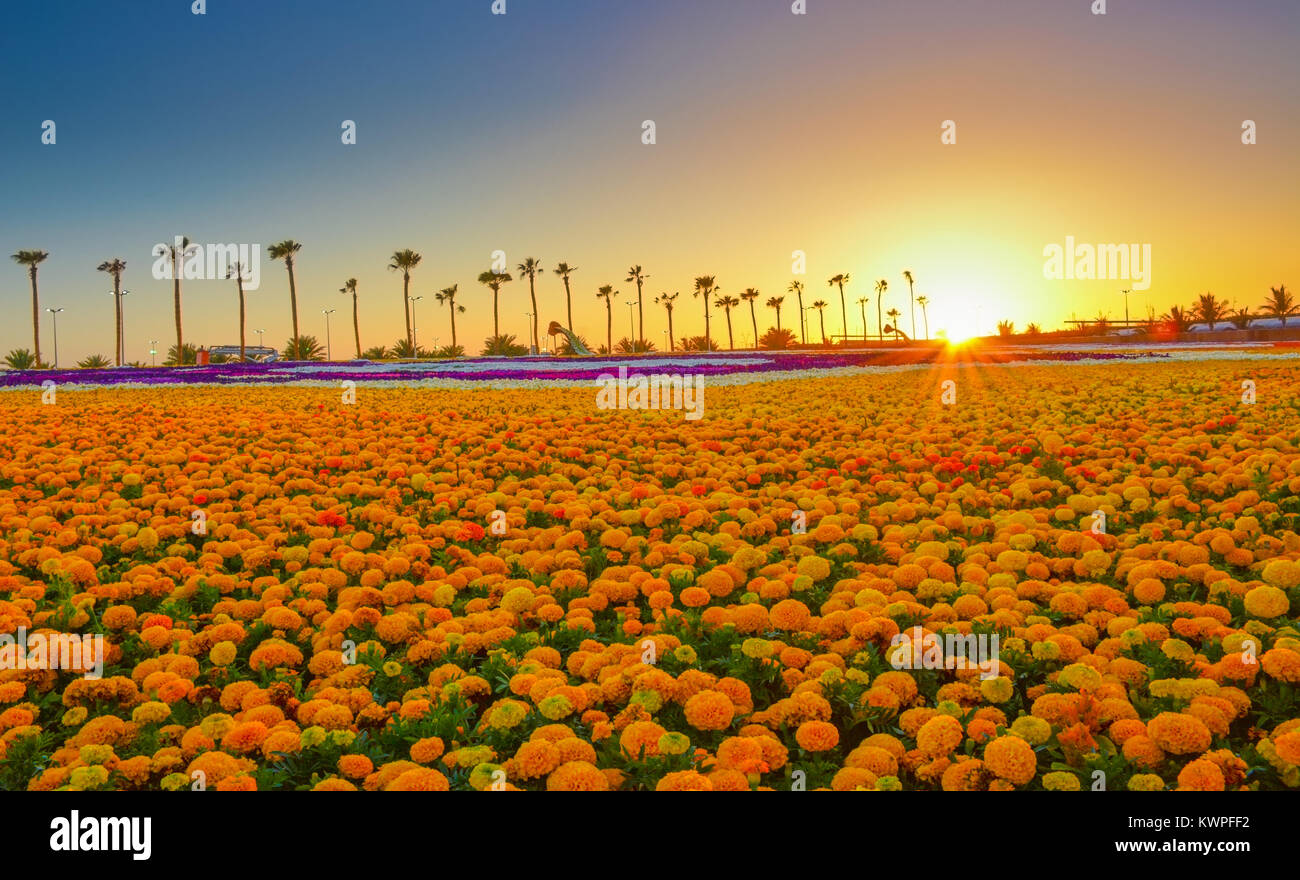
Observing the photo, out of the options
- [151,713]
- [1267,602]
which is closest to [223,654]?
[151,713]

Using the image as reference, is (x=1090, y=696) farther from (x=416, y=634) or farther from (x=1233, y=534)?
(x=416, y=634)

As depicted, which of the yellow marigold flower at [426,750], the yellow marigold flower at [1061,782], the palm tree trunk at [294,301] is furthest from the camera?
the palm tree trunk at [294,301]

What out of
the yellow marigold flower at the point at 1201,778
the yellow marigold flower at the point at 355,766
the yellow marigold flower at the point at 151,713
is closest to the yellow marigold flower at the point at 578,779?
the yellow marigold flower at the point at 355,766

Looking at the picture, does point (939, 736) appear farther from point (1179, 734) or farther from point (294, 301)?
point (294, 301)

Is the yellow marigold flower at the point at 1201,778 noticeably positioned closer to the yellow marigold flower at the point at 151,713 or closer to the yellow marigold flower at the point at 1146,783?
the yellow marigold flower at the point at 1146,783

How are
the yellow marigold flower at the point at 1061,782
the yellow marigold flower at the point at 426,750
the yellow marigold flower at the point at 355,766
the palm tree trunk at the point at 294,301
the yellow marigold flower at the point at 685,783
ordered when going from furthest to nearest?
the palm tree trunk at the point at 294,301, the yellow marigold flower at the point at 426,750, the yellow marigold flower at the point at 355,766, the yellow marigold flower at the point at 1061,782, the yellow marigold flower at the point at 685,783

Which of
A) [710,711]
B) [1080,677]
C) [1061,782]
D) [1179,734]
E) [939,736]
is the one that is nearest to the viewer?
[1061,782]

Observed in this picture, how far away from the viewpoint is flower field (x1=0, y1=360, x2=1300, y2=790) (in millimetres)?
3260

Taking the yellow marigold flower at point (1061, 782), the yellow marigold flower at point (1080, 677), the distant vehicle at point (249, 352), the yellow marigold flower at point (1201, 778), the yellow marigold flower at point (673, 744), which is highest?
the distant vehicle at point (249, 352)

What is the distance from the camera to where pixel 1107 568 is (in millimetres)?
5188

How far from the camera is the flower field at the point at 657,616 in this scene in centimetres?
326

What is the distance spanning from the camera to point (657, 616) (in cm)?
470
